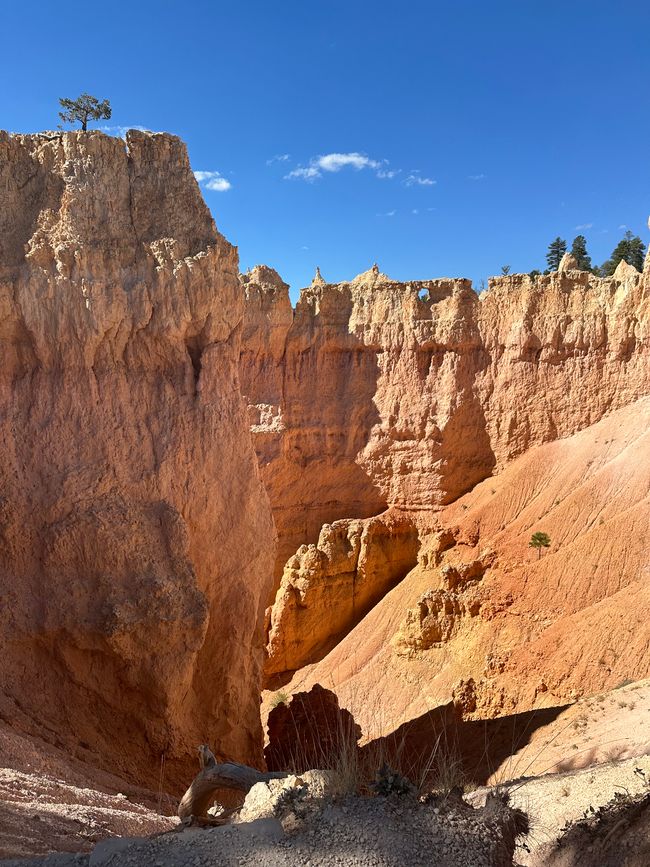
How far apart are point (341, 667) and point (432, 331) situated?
16445 mm

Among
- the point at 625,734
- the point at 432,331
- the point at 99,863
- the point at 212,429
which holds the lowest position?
the point at 625,734

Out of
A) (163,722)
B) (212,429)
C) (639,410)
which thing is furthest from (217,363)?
(639,410)

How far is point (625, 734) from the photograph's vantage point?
12312 millimetres

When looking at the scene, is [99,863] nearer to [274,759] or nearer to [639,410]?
[274,759]

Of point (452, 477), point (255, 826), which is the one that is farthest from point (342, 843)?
point (452, 477)

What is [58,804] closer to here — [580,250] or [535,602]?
[535,602]

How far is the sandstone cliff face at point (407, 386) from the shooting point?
2898 cm

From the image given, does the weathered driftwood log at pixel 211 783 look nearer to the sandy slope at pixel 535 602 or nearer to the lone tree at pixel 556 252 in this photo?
the sandy slope at pixel 535 602

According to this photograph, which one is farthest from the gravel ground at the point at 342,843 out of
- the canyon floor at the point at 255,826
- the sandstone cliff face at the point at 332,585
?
the sandstone cliff face at the point at 332,585

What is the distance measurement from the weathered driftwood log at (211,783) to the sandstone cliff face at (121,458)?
3.90 meters

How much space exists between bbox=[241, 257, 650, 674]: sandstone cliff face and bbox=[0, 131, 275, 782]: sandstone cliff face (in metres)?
16.2

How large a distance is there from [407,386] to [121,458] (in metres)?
24.2

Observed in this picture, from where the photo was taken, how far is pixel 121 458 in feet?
37.3

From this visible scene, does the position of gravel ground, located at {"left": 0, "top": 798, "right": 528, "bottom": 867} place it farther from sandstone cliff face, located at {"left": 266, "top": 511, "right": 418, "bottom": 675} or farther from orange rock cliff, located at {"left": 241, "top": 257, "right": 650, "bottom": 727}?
sandstone cliff face, located at {"left": 266, "top": 511, "right": 418, "bottom": 675}
